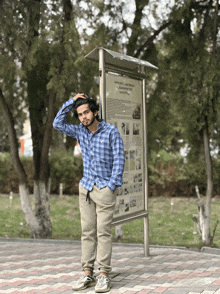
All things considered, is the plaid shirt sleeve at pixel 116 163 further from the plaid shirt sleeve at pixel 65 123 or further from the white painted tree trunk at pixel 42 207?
the white painted tree trunk at pixel 42 207

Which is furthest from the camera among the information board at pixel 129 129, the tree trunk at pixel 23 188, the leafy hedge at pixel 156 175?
the leafy hedge at pixel 156 175

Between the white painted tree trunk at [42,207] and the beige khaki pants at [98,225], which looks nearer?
the beige khaki pants at [98,225]

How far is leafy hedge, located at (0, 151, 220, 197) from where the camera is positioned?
1498cm

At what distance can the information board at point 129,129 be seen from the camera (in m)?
5.35

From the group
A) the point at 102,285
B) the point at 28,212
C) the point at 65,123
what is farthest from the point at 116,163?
the point at 28,212

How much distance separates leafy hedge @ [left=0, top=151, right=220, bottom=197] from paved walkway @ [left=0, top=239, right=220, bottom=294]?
8.06 meters

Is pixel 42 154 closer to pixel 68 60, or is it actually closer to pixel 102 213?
pixel 68 60

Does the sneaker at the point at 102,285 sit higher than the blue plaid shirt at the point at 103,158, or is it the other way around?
the blue plaid shirt at the point at 103,158

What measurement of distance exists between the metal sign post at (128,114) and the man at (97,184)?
0.63 meters

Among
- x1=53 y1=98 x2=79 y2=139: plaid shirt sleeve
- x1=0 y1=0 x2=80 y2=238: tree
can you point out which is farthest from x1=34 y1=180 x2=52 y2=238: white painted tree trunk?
x1=53 y1=98 x2=79 y2=139: plaid shirt sleeve

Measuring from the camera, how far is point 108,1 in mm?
8898

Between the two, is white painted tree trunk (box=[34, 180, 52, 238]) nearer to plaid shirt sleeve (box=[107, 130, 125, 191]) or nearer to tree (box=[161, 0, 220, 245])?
tree (box=[161, 0, 220, 245])

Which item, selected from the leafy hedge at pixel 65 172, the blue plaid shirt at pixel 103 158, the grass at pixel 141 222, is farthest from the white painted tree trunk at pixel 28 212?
the leafy hedge at pixel 65 172

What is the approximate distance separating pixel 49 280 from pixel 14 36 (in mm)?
4899
